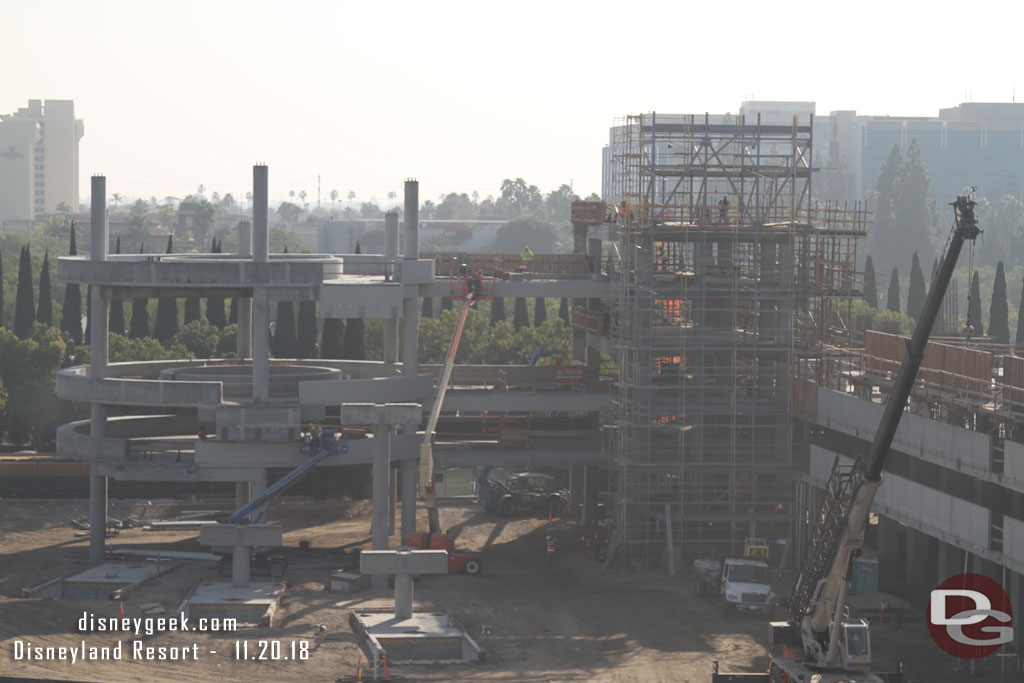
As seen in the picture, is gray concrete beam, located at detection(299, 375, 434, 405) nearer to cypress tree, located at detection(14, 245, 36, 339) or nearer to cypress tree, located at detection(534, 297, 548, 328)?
cypress tree, located at detection(534, 297, 548, 328)

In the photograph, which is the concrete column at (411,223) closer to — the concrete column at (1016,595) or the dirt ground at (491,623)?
the dirt ground at (491,623)

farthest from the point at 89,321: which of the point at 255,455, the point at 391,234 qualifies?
the point at 255,455

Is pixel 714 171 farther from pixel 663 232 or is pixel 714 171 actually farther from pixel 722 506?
pixel 722 506

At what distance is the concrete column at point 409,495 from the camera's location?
66.1 meters

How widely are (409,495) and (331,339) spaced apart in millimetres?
36968

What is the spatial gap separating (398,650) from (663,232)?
74.4 ft

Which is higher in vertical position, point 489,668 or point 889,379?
point 889,379

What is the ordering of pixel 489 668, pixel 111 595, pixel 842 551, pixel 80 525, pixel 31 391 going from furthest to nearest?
pixel 31 391 → pixel 80 525 → pixel 111 595 → pixel 489 668 → pixel 842 551

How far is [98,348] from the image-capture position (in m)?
65.9

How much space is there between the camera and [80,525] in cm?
7438

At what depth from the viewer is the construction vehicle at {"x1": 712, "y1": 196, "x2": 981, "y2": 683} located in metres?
43.1

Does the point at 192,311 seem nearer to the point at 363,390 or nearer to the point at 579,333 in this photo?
the point at 579,333

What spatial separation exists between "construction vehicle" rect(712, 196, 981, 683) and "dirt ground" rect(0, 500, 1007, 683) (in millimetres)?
3060

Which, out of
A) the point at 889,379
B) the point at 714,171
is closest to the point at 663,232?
the point at 714,171
